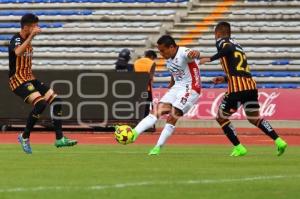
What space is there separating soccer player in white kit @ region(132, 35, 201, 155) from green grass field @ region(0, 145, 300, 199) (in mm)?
638

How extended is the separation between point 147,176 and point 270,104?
17081 mm

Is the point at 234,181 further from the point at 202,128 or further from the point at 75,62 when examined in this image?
the point at 75,62

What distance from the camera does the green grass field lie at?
26.2 ft

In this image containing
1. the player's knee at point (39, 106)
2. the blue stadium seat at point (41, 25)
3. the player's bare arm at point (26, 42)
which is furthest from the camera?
the blue stadium seat at point (41, 25)

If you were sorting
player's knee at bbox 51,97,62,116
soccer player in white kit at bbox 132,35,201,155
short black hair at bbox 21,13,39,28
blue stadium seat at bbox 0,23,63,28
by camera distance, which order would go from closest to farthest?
soccer player in white kit at bbox 132,35,201,155 → short black hair at bbox 21,13,39,28 → player's knee at bbox 51,97,62,116 → blue stadium seat at bbox 0,23,63,28

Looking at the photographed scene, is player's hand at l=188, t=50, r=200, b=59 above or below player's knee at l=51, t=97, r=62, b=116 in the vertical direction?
above

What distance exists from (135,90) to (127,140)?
10930mm

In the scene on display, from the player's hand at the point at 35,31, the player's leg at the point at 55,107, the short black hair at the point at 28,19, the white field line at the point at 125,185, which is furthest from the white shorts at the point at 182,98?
the white field line at the point at 125,185

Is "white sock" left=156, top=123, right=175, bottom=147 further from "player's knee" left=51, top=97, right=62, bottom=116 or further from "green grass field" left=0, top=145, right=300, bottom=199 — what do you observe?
"player's knee" left=51, top=97, right=62, bottom=116

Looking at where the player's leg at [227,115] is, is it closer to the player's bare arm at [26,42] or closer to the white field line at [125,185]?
the player's bare arm at [26,42]

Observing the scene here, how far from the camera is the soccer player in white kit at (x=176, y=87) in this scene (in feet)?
47.1

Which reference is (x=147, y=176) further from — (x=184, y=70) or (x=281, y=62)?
(x=281, y=62)

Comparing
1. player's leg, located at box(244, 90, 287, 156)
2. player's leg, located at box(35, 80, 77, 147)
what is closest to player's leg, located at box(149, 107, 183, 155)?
player's leg, located at box(244, 90, 287, 156)

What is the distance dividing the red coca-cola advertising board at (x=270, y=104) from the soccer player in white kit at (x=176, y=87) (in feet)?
38.7
